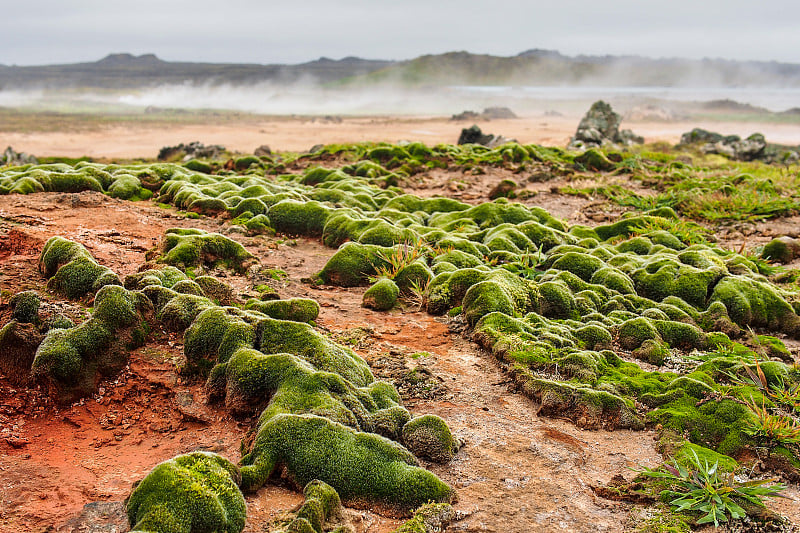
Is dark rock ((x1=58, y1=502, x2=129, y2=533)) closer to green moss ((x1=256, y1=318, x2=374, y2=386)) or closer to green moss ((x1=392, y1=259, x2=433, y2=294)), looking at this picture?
green moss ((x1=256, y1=318, x2=374, y2=386))

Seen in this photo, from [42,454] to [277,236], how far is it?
7317 mm

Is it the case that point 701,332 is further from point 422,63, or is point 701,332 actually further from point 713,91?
point 422,63

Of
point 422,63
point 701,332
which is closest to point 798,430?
point 701,332

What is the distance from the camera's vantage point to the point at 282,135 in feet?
176

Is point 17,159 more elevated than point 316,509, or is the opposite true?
point 17,159

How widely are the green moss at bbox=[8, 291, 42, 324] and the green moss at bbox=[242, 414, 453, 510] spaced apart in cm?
345

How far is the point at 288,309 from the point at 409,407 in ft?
7.54

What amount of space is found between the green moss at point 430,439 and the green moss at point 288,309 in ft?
8.81

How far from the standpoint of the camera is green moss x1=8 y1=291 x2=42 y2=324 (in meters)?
7.03

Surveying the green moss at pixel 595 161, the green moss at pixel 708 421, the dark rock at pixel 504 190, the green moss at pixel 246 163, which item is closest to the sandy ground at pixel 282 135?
the green moss at pixel 595 161

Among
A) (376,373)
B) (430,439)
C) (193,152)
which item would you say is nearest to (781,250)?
(376,373)

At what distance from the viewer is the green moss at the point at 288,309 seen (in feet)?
26.2

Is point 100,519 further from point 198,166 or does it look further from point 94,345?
point 198,166

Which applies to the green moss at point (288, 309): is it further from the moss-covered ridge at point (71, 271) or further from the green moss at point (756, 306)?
the green moss at point (756, 306)
